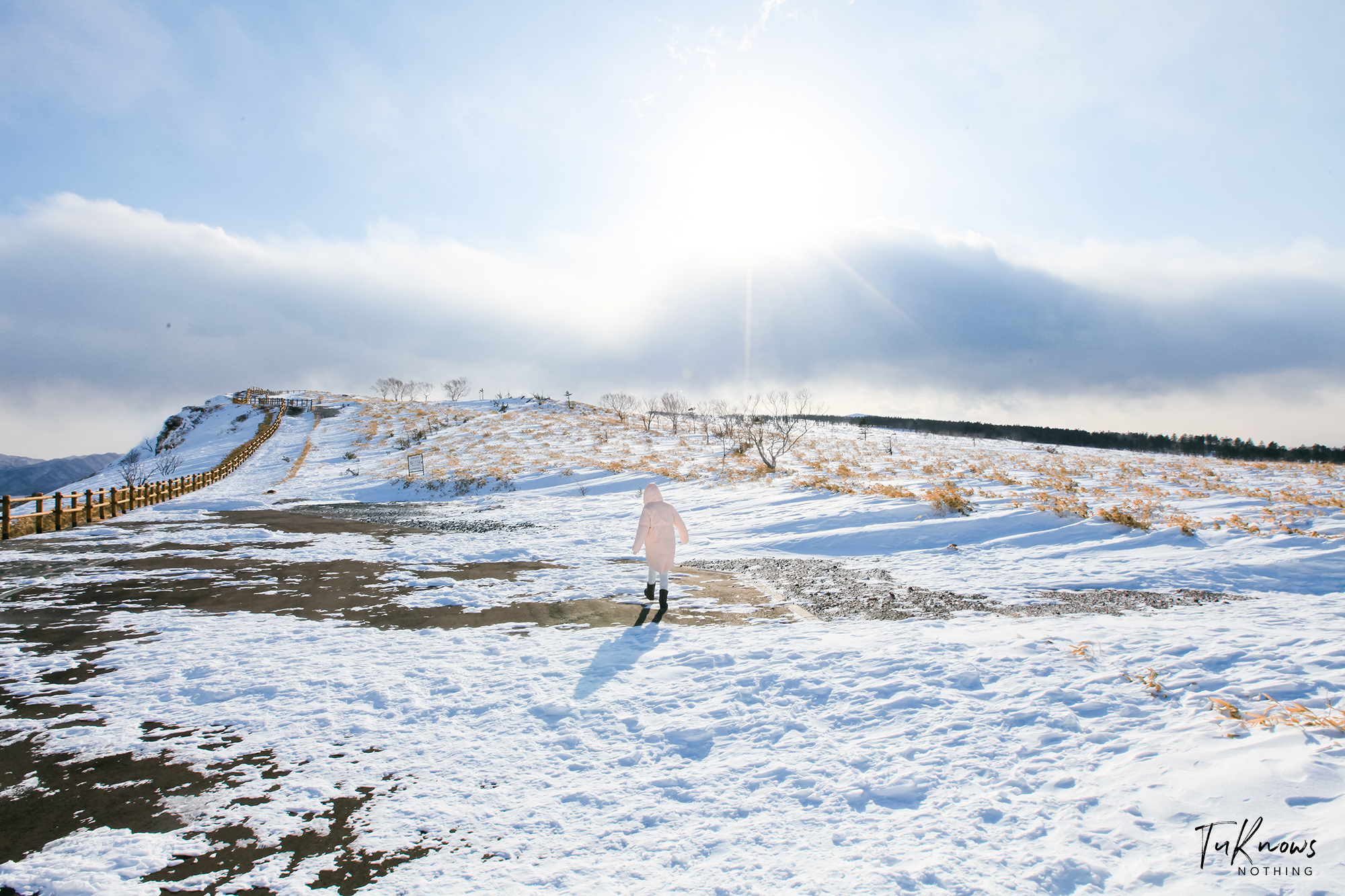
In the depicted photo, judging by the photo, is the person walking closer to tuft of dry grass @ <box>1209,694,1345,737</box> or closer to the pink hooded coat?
the pink hooded coat

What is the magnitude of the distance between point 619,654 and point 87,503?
20.2 meters

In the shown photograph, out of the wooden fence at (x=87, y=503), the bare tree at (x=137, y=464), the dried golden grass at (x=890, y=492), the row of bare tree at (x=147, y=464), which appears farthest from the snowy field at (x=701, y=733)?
the bare tree at (x=137, y=464)

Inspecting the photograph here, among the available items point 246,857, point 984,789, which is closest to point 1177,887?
point 984,789

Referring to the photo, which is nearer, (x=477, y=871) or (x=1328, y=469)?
(x=477, y=871)

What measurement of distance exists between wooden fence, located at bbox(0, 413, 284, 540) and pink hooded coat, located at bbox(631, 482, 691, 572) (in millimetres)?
16202

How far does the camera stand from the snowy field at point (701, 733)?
2.93 meters

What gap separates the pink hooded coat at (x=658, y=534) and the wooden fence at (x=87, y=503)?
16.2 meters

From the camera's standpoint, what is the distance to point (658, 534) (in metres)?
8.09

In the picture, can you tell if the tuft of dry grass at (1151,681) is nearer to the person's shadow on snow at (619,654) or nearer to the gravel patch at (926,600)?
the gravel patch at (926,600)

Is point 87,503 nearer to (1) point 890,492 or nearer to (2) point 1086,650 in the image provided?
(1) point 890,492

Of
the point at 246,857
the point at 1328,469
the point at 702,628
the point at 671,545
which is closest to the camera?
the point at 246,857

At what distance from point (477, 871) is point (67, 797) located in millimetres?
2695

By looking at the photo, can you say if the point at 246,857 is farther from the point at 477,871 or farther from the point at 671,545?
the point at 671,545

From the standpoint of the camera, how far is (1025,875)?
2.80 metres
